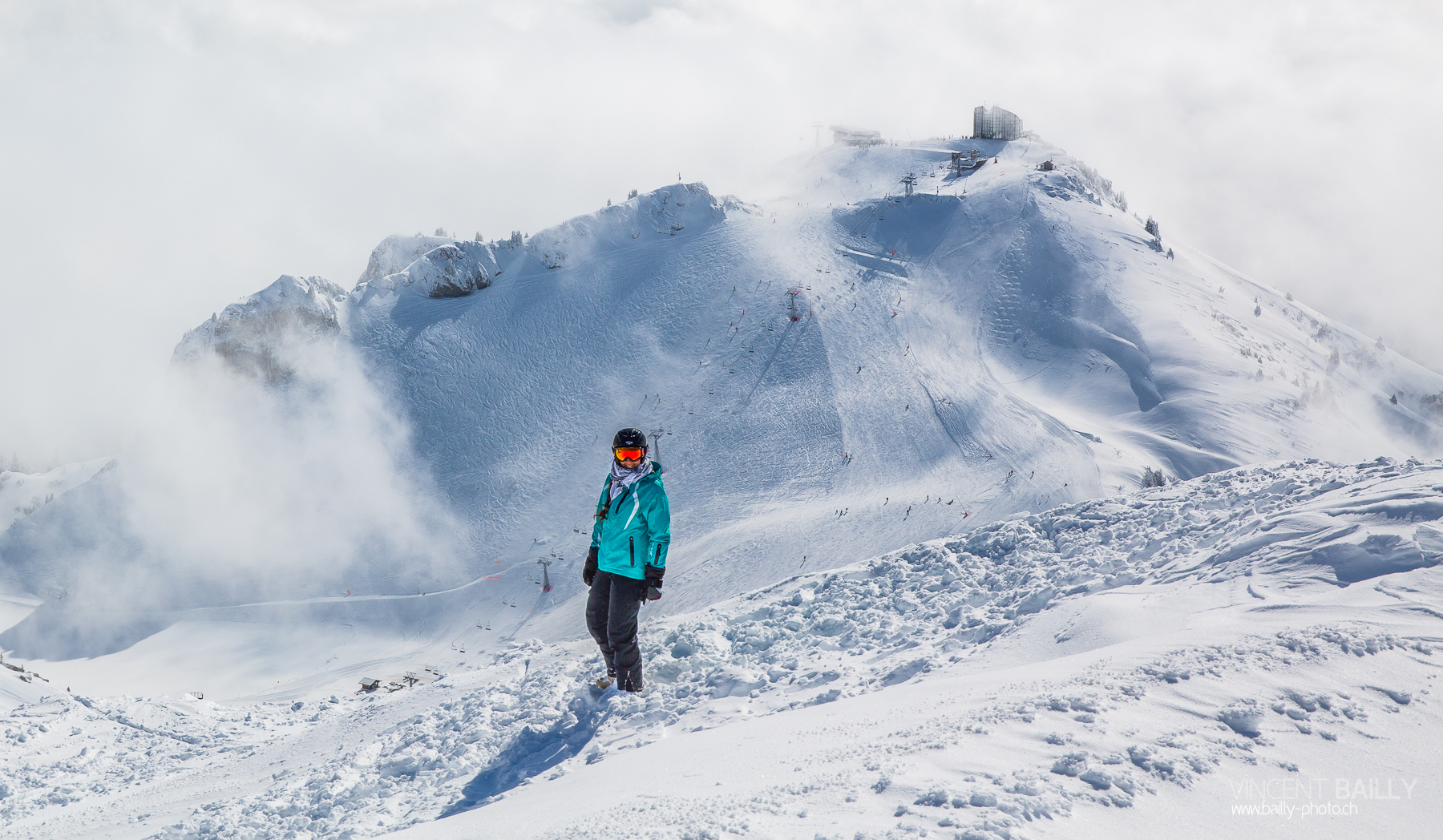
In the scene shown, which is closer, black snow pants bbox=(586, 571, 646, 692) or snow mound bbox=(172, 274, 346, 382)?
black snow pants bbox=(586, 571, 646, 692)

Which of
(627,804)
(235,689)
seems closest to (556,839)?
(627,804)

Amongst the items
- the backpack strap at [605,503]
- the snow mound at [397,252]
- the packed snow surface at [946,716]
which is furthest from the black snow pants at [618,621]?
the snow mound at [397,252]

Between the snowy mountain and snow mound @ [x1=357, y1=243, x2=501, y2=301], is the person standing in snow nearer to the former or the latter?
the snowy mountain

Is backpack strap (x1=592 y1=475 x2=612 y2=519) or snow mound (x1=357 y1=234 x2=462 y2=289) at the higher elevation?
snow mound (x1=357 y1=234 x2=462 y2=289)

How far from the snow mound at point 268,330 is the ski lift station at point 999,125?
153 ft

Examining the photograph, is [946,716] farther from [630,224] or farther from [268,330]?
[268,330]

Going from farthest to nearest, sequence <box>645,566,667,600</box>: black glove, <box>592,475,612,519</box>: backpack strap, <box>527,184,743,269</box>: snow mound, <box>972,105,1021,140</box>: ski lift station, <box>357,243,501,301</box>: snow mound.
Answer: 1. <box>972,105,1021,140</box>: ski lift station
2. <box>527,184,743,269</box>: snow mound
3. <box>357,243,501,301</box>: snow mound
4. <box>592,475,612,519</box>: backpack strap
5. <box>645,566,667,600</box>: black glove

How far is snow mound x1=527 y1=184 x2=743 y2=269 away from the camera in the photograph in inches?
1734

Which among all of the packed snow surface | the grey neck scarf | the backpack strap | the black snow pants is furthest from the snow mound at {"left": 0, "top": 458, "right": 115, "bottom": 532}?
the grey neck scarf

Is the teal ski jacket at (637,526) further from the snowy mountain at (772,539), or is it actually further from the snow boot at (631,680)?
the snowy mountain at (772,539)

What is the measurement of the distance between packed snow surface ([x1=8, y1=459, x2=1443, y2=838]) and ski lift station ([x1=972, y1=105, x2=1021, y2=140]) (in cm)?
5494

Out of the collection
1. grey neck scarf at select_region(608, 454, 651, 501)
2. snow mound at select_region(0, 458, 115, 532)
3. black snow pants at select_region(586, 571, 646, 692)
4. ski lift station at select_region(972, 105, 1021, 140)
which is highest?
ski lift station at select_region(972, 105, 1021, 140)

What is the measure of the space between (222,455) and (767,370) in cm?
2493

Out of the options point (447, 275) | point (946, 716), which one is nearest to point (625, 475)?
point (946, 716)
